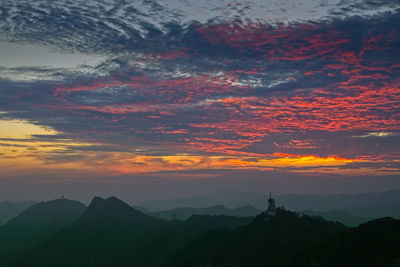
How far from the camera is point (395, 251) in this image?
11969 centimetres

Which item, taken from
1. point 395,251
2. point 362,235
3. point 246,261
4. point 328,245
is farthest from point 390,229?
point 246,261

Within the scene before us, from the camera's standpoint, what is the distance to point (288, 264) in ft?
490

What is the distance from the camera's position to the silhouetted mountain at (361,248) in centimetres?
12416

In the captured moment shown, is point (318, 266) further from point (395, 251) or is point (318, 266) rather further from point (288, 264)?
point (395, 251)

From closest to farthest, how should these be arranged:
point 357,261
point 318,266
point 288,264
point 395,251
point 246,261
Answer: point 395,251, point 357,261, point 318,266, point 288,264, point 246,261

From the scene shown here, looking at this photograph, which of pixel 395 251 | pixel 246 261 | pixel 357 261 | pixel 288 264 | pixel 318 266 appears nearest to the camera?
pixel 395 251

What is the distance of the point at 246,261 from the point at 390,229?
2982 inches

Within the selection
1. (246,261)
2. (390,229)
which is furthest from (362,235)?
(246,261)

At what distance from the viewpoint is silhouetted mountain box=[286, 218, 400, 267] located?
12416 centimetres

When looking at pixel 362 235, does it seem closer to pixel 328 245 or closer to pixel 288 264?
pixel 328 245

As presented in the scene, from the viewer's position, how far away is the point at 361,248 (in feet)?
472

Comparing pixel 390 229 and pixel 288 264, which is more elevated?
pixel 390 229

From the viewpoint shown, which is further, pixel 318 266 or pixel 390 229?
pixel 390 229

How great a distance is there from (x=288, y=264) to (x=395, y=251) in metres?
43.3
